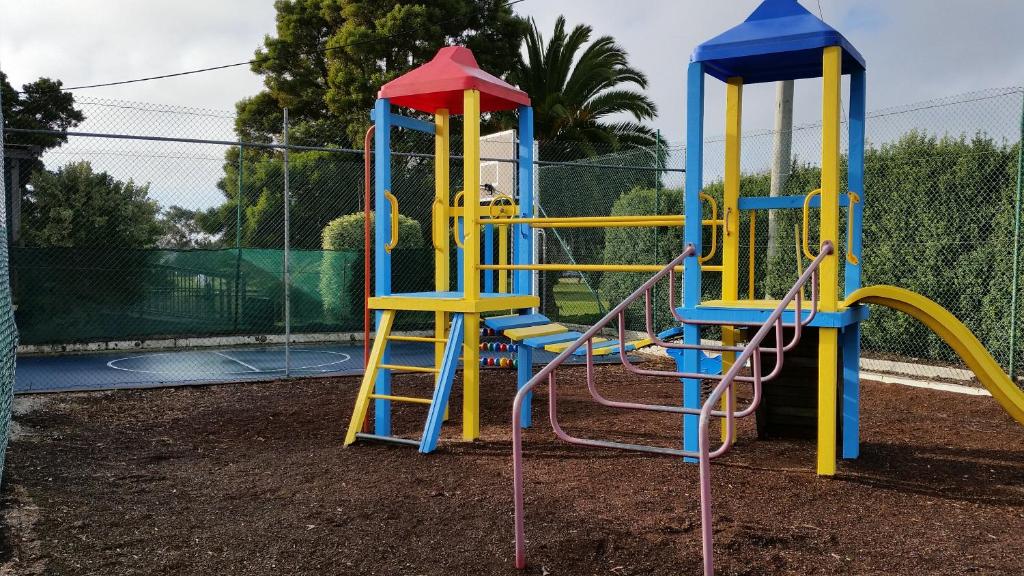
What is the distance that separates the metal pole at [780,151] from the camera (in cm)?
1005

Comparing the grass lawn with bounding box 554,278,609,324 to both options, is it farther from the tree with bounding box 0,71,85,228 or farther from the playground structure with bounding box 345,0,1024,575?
the tree with bounding box 0,71,85,228

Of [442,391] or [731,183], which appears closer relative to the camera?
[442,391]

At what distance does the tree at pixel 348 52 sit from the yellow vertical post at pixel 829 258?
58.4ft

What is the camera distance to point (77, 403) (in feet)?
23.5

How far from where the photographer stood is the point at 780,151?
33.1 ft

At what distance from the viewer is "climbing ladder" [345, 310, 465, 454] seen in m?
5.40

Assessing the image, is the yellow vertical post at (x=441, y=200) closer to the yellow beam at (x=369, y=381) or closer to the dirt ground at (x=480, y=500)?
the yellow beam at (x=369, y=381)

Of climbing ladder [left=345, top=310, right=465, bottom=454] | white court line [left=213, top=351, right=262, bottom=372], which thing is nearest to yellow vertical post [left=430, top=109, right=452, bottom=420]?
climbing ladder [left=345, top=310, right=465, bottom=454]

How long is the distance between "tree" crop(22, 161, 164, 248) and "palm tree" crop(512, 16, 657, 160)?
34.2ft

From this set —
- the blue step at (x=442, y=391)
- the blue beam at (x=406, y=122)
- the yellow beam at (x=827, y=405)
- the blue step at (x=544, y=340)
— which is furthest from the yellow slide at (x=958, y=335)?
the blue beam at (x=406, y=122)

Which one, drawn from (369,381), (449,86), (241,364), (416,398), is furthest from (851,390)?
(241,364)

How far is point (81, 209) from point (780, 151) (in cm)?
1050

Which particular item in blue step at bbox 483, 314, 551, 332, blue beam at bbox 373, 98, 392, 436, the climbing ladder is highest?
blue beam at bbox 373, 98, 392, 436

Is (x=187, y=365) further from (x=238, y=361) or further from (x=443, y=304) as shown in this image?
(x=443, y=304)
